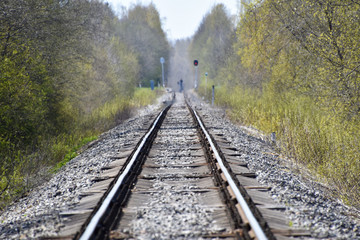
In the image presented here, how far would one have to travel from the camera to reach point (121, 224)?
3.43 meters

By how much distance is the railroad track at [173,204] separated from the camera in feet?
10.4

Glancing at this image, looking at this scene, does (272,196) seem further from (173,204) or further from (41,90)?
(41,90)

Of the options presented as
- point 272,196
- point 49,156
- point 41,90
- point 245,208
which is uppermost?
point 41,90

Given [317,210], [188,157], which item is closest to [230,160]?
[188,157]

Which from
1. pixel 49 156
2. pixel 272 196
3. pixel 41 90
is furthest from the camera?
pixel 41 90

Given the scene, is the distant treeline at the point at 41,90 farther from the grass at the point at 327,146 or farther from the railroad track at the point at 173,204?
the grass at the point at 327,146

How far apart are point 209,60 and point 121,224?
48.8m

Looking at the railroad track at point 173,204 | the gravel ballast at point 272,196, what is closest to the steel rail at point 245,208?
the railroad track at point 173,204

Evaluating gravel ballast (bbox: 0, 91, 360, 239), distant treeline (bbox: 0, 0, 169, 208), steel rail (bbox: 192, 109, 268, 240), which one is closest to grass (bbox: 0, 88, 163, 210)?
distant treeline (bbox: 0, 0, 169, 208)

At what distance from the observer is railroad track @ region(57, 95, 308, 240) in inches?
125

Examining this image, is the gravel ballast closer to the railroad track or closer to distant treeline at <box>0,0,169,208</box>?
the railroad track

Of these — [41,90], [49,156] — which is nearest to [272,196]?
[49,156]

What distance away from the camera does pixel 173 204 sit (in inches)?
158

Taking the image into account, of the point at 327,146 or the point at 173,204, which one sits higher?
the point at 327,146
